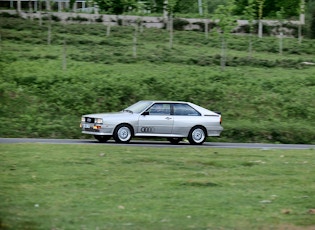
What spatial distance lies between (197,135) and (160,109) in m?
1.47

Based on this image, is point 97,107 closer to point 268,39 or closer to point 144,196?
point 144,196

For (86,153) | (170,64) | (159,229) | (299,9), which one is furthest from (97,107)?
(299,9)

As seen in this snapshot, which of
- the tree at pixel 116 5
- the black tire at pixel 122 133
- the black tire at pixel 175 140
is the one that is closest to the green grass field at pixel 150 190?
the black tire at pixel 122 133

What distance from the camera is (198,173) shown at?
14492 millimetres

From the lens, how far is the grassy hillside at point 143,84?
26688mm

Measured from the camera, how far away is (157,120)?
2273cm

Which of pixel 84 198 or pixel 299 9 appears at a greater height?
pixel 299 9

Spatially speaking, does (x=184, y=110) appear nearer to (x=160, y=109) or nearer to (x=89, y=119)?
(x=160, y=109)

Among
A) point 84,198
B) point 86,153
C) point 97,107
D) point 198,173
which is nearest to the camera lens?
point 84,198

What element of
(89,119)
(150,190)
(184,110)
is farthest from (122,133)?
(150,190)

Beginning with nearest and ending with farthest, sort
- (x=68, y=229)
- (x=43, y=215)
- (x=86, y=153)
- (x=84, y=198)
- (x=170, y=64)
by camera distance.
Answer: (x=68, y=229)
(x=43, y=215)
(x=84, y=198)
(x=86, y=153)
(x=170, y=64)

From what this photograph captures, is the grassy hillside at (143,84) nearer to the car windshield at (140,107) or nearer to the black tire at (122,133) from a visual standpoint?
the car windshield at (140,107)

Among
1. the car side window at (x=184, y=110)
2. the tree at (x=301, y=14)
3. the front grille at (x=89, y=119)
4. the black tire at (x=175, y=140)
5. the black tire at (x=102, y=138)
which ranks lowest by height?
the black tire at (x=175, y=140)

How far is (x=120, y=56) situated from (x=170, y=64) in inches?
110
